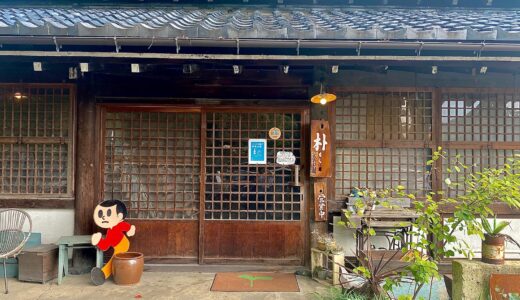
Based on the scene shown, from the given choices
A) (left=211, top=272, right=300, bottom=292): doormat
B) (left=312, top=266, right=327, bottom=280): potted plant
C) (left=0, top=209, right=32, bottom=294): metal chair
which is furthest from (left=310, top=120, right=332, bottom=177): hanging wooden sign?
(left=0, top=209, right=32, bottom=294): metal chair

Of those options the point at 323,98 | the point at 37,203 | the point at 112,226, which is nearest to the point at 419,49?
the point at 323,98

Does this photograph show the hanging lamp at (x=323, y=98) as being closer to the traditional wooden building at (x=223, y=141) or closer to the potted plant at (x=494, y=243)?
the traditional wooden building at (x=223, y=141)

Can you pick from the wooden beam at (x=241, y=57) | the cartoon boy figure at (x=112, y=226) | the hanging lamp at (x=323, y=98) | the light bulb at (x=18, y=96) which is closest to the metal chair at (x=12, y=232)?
the cartoon boy figure at (x=112, y=226)

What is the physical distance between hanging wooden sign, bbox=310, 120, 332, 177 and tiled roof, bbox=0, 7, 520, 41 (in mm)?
1565

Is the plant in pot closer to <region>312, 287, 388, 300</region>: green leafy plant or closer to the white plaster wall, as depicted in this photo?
<region>312, 287, 388, 300</region>: green leafy plant

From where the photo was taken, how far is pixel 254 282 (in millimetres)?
5219

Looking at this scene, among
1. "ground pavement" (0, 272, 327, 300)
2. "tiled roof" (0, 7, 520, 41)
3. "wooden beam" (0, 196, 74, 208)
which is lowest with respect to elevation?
"ground pavement" (0, 272, 327, 300)

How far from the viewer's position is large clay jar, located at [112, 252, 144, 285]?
4992 mm

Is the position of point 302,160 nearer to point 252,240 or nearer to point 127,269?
point 252,240

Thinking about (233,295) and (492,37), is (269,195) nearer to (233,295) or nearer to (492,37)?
(233,295)

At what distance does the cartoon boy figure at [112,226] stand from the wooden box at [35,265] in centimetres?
72

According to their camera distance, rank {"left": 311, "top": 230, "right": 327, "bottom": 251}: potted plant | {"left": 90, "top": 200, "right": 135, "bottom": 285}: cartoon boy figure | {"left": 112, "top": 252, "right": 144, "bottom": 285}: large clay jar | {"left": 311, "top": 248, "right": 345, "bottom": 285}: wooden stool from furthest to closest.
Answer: {"left": 311, "top": 230, "right": 327, "bottom": 251}: potted plant → {"left": 90, "top": 200, "right": 135, "bottom": 285}: cartoon boy figure → {"left": 311, "top": 248, "right": 345, "bottom": 285}: wooden stool → {"left": 112, "top": 252, "right": 144, "bottom": 285}: large clay jar

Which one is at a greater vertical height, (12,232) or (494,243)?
(494,243)

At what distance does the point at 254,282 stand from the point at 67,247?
9.56 feet
